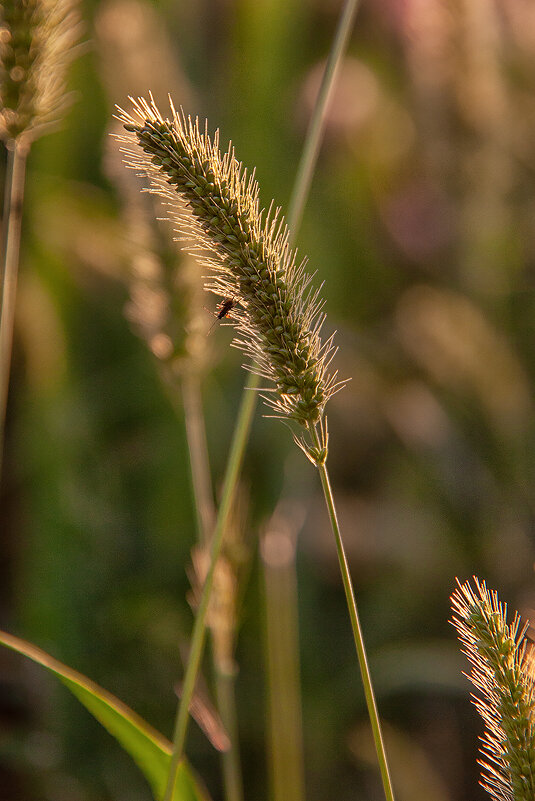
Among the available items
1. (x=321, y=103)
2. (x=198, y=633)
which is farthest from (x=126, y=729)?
(x=321, y=103)

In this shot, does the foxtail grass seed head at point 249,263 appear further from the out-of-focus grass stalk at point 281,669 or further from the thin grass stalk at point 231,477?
the out-of-focus grass stalk at point 281,669

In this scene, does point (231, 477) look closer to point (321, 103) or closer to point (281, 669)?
point (321, 103)

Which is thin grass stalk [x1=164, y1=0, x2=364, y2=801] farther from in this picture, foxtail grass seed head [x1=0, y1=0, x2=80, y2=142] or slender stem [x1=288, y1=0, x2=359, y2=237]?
foxtail grass seed head [x1=0, y1=0, x2=80, y2=142]

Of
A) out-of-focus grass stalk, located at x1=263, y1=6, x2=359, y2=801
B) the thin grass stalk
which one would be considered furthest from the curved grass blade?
out-of-focus grass stalk, located at x1=263, y1=6, x2=359, y2=801

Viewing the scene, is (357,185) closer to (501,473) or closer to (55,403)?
(501,473)

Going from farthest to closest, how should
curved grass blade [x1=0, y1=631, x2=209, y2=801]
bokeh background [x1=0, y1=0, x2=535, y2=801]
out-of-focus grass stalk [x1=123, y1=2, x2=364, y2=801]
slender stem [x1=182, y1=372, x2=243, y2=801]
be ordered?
bokeh background [x1=0, y1=0, x2=535, y2=801]
slender stem [x1=182, y1=372, x2=243, y2=801]
curved grass blade [x1=0, y1=631, x2=209, y2=801]
out-of-focus grass stalk [x1=123, y1=2, x2=364, y2=801]

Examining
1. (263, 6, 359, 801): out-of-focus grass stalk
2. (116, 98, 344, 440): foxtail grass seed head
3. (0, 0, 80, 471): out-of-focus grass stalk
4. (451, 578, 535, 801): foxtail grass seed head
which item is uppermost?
(0, 0, 80, 471): out-of-focus grass stalk

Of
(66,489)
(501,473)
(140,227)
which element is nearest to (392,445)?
(501,473)
